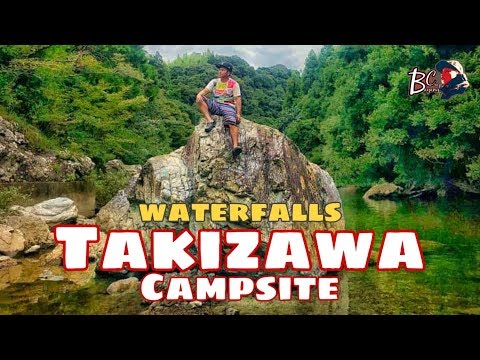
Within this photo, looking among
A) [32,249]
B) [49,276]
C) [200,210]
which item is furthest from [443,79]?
[32,249]

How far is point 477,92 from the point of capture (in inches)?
233

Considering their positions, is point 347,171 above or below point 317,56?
below

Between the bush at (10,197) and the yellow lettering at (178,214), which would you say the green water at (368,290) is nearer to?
the bush at (10,197)

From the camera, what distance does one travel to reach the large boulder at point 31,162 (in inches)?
234

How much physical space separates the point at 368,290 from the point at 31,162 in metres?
3.98

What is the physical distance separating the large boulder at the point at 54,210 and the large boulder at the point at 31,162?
303 millimetres

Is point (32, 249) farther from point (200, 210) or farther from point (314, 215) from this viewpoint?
point (314, 215)

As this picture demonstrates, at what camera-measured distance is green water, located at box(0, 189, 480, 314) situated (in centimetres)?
516

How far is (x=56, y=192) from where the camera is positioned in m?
5.89

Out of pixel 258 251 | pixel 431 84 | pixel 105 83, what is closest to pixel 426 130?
pixel 431 84

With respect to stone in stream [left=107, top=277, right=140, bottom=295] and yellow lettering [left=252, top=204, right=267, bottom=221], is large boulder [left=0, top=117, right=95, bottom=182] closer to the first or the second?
stone in stream [left=107, top=277, right=140, bottom=295]

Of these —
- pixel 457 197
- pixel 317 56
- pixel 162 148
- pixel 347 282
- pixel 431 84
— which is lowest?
pixel 347 282

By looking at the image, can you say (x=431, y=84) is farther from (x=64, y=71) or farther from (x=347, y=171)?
(x=64, y=71)

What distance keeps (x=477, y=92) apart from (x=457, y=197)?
129 centimetres
